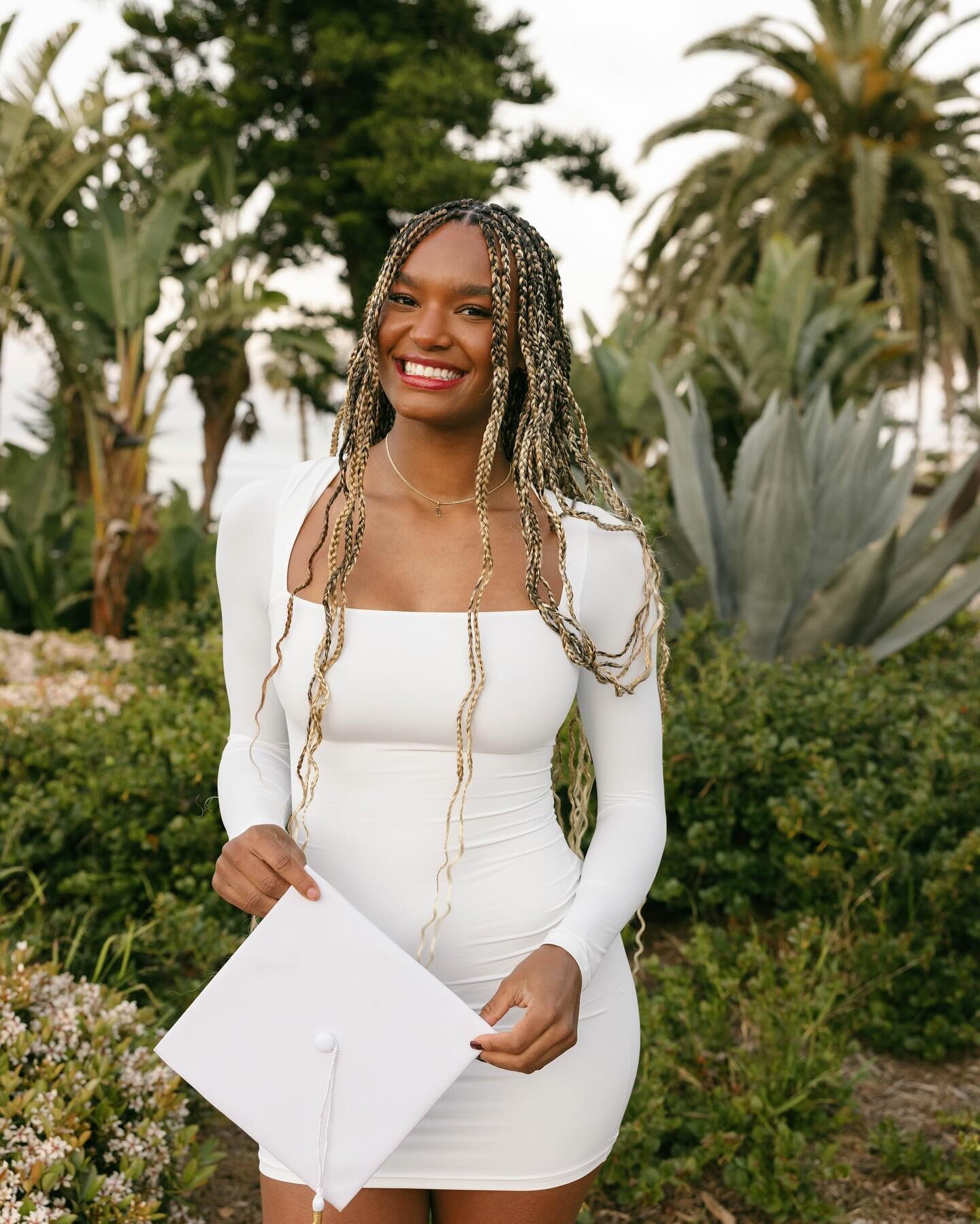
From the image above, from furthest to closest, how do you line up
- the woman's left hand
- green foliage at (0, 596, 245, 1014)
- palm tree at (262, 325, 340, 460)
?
palm tree at (262, 325, 340, 460), green foliage at (0, 596, 245, 1014), the woman's left hand

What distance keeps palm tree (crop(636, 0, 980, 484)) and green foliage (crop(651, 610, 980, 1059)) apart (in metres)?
13.8

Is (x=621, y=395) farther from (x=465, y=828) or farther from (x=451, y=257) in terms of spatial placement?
(x=465, y=828)

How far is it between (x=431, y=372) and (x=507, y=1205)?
108 centimetres

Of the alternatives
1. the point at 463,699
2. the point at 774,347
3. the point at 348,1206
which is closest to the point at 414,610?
the point at 463,699

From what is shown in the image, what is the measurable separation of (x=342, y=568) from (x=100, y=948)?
2291mm

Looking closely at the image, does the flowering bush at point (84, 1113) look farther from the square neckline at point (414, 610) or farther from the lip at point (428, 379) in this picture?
the lip at point (428, 379)

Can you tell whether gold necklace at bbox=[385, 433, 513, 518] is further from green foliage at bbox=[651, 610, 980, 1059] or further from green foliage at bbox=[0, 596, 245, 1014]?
green foliage at bbox=[651, 610, 980, 1059]

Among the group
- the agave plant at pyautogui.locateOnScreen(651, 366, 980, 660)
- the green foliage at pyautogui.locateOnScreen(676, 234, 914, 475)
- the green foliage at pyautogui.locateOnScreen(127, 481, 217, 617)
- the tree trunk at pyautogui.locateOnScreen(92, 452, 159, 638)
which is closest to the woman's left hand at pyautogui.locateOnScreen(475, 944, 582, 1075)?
the agave plant at pyautogui.locateOnScreen(651, 366, 980, 660)

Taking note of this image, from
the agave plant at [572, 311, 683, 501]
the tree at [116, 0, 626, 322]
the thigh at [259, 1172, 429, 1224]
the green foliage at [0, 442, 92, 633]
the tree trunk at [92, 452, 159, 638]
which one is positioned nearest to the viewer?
the thigh at [259, 1172, 429, 1224]

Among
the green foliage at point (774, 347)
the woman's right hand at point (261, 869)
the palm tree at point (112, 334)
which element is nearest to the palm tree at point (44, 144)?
the palm tree at point (112, 334)

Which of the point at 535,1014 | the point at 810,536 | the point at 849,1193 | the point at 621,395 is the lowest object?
the point at 849,1193

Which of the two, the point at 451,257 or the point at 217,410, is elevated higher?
the point at 451,257

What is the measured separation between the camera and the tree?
53.5 ft

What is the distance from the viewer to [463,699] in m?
A: 1.46
